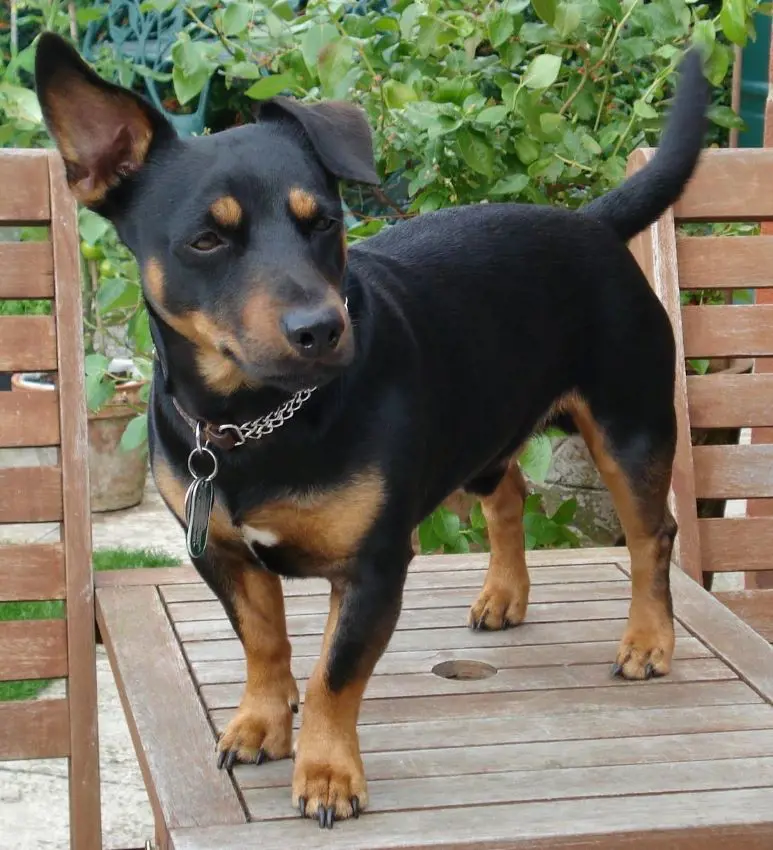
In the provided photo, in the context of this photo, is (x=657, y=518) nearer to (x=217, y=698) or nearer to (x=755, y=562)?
(x=755, y=562)

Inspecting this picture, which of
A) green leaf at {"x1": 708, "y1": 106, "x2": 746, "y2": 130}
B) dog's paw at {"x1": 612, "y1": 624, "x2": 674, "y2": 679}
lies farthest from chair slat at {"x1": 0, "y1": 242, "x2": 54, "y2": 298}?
green leaf at {"x1": 708, "y1": 106, "x2": 746, "y2": 130}

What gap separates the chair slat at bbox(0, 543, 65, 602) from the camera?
10.5 feet

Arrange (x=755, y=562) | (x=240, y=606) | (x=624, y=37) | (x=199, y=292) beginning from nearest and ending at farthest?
(x=199, y=292)
(x=240, y=606)
(x=755, y=562)
(x=624, y=37)

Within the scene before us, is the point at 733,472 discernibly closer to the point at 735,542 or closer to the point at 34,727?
the point at 735,542

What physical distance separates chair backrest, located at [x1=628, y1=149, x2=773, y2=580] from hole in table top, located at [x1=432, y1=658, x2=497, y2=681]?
0.81 metres

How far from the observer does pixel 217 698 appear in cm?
276

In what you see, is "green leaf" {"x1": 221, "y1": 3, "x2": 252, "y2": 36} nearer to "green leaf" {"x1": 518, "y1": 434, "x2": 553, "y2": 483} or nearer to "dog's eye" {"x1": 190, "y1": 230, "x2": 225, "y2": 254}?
"green leaf" {"x1": 518, "y1": 434, "x2": 553, "y2": 483}

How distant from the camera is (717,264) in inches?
143

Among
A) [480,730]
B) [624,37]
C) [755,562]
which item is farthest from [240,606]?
[624,37]

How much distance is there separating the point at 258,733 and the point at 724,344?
182 cm

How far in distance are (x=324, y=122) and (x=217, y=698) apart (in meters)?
1.23

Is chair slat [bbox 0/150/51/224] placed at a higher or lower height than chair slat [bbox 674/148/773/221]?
higher

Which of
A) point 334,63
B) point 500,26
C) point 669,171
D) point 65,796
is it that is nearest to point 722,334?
point 669,171

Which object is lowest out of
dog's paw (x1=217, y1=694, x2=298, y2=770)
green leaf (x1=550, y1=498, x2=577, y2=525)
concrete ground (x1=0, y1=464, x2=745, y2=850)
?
concrete ground (x1=0, y1=464, x2=745, y2=850)
